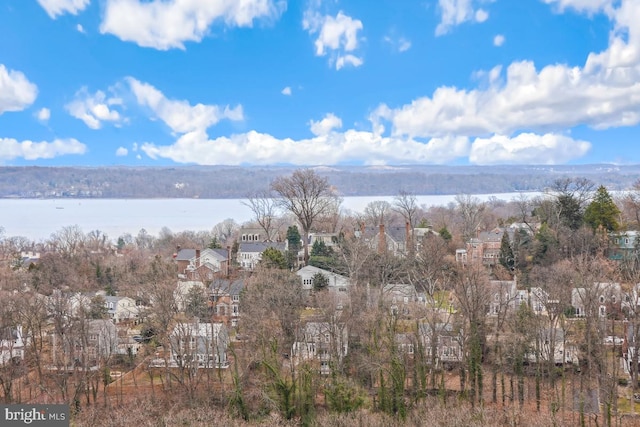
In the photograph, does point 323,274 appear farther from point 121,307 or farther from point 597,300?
point 597,300

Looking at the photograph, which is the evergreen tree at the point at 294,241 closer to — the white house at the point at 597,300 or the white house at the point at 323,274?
the white house at the point at 323,274

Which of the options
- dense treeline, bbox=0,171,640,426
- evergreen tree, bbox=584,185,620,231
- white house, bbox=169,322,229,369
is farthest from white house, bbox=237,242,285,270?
evergreen tree, bbox=584,185,620,231

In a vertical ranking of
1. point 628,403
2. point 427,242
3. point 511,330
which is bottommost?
point 628,403

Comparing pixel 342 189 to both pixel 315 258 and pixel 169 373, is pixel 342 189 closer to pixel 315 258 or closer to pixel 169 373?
pixel 315 258

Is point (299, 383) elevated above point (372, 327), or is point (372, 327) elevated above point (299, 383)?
point (372, 327)

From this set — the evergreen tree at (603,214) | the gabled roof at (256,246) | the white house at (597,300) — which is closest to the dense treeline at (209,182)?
the gabled roof at (256,246)

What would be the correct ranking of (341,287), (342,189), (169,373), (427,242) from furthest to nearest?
(342,189) < (427,242) < (341,287) < (169,373)

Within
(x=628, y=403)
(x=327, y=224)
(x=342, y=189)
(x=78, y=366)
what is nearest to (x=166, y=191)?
(x=342, y=189)

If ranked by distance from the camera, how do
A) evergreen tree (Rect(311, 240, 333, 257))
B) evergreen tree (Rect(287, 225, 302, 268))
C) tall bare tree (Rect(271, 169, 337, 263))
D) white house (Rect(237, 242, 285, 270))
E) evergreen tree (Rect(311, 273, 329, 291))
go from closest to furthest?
evergreen tree (Rect(311, 273, 329, 291)) → evergreen tree (Rect(311, 240, 333, 257)) → evergreen tree (Rect(287, 225, 302, 268)) → tall bare tree (Rect(271, 169, 337, 263)) → white house (Rect(237, 242, 285, 270))

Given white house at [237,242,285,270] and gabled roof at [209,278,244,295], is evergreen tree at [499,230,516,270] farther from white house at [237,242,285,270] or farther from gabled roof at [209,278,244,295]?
gabled roof at [209,278,244,295]
